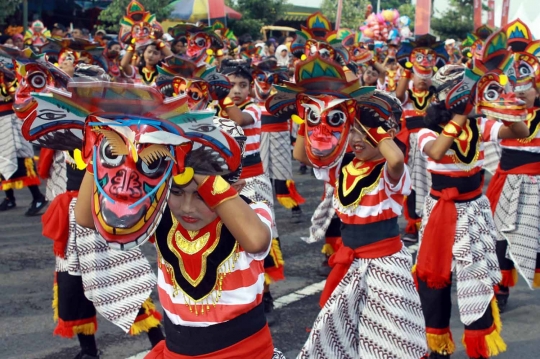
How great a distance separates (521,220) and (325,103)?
2894 mm

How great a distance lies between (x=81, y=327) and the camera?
4824 millimetres

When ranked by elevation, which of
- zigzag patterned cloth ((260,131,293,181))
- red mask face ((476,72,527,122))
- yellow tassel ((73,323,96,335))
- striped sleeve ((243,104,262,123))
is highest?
red mask face ((476,72,527,122))

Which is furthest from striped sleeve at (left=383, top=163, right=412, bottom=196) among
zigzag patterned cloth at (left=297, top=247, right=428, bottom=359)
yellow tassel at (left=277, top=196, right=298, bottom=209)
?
yellow tassel at (left=277, top=196, right=298, bottom=209)

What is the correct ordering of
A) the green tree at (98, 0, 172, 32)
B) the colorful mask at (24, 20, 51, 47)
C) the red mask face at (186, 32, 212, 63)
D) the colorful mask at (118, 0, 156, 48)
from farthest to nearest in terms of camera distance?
the green tree at (98, 0, 172, 32), the colorful mask at (24, 20, 51, 47), the colorful mask at (118, 0, 156, 48), the red mask face at (186, 32, 212, 63)

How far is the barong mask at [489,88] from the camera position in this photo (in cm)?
441

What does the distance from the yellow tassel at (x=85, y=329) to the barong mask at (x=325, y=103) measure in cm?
198

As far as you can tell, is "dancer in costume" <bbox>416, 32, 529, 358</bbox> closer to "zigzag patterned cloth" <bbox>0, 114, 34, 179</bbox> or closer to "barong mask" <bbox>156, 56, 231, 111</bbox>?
"barong mask" <bbox>156, 56, 231, 111</bbox>

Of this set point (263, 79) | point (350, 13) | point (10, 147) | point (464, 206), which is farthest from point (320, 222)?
point (350, 13)

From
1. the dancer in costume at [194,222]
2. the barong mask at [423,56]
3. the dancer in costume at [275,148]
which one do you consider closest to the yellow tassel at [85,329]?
the dancer in costume at [194,222]

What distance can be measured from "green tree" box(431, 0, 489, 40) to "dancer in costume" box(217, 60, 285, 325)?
26217mm

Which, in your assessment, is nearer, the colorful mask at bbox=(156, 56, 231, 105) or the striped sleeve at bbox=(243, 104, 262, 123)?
the colorful mask at bbox=(156, 56, 231, 105)

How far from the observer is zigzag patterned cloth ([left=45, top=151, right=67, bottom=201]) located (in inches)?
208

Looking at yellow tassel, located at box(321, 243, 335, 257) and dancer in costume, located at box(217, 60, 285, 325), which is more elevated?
dancer in costume, located at box(217, 60, 285, 325)

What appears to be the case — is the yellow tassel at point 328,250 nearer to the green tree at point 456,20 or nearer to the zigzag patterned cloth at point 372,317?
the zigzag patterned cloth at point 372,317
